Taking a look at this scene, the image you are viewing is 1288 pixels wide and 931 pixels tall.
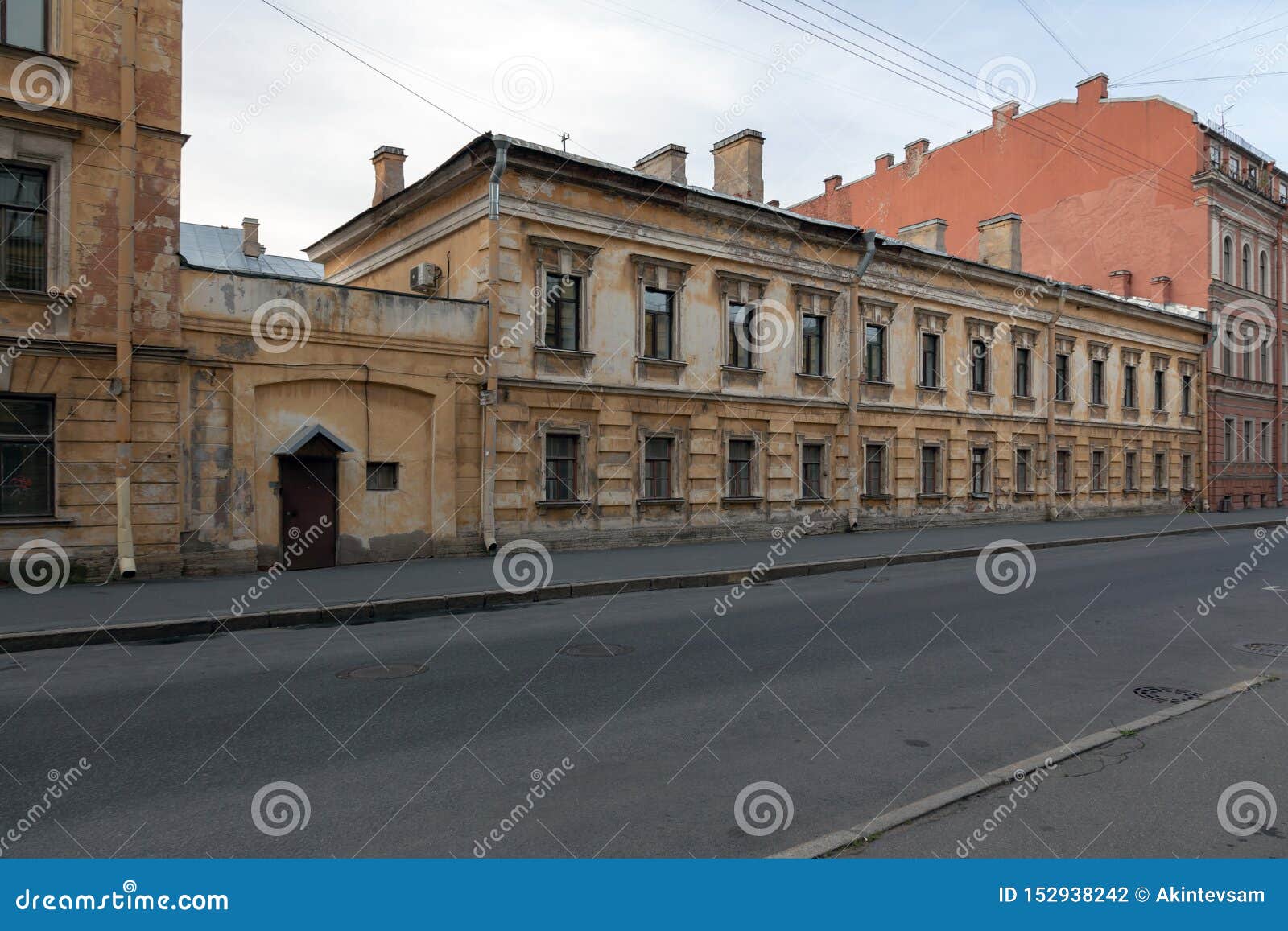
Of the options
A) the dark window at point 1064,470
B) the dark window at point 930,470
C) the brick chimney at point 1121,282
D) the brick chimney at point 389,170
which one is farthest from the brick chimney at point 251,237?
the brick chimney at point 1121,282

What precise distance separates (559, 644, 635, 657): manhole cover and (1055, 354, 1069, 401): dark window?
2841 centimetres

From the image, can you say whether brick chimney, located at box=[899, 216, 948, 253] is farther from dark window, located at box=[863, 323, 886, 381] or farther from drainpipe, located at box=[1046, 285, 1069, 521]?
drainpipe, located at box=[1046, 285, 1069, 521]

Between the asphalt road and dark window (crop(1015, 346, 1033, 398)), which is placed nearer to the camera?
the asphalt road

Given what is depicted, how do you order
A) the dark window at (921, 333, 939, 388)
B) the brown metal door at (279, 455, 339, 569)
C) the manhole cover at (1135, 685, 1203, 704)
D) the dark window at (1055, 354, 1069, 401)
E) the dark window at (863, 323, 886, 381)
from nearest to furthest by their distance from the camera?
the manhole cover at (1135, 685, 1203, 704) < the brown metal door at (279, 455, 339, 569) < the dark window at (863, 323, 886, 381) < the dark window at (921, 333, 939, 388) < the dark window at (1055, 354, 1069, 401)

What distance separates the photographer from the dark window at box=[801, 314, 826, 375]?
80.8 feet

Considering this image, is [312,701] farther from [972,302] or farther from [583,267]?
[972,302]

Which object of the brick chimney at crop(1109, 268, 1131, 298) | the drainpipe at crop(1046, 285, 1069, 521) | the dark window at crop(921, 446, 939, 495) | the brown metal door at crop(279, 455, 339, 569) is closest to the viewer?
the brown metal door at crop(279, 455, 339, 569)

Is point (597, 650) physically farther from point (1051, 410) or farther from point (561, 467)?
point (1051, 410)

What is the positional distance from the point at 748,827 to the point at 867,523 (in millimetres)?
22266

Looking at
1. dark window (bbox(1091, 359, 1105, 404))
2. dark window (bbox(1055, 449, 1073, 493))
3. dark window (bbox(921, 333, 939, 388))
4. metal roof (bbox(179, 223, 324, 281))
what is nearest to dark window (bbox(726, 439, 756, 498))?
dark window (bbox(921, 333, 939, 388))

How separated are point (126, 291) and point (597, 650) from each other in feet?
32.9

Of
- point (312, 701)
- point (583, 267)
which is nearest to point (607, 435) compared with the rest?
point (583, 267)

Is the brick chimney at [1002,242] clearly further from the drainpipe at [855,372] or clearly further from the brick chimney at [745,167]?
the brick chimney at [745,167]

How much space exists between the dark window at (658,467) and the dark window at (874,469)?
7.25 m
